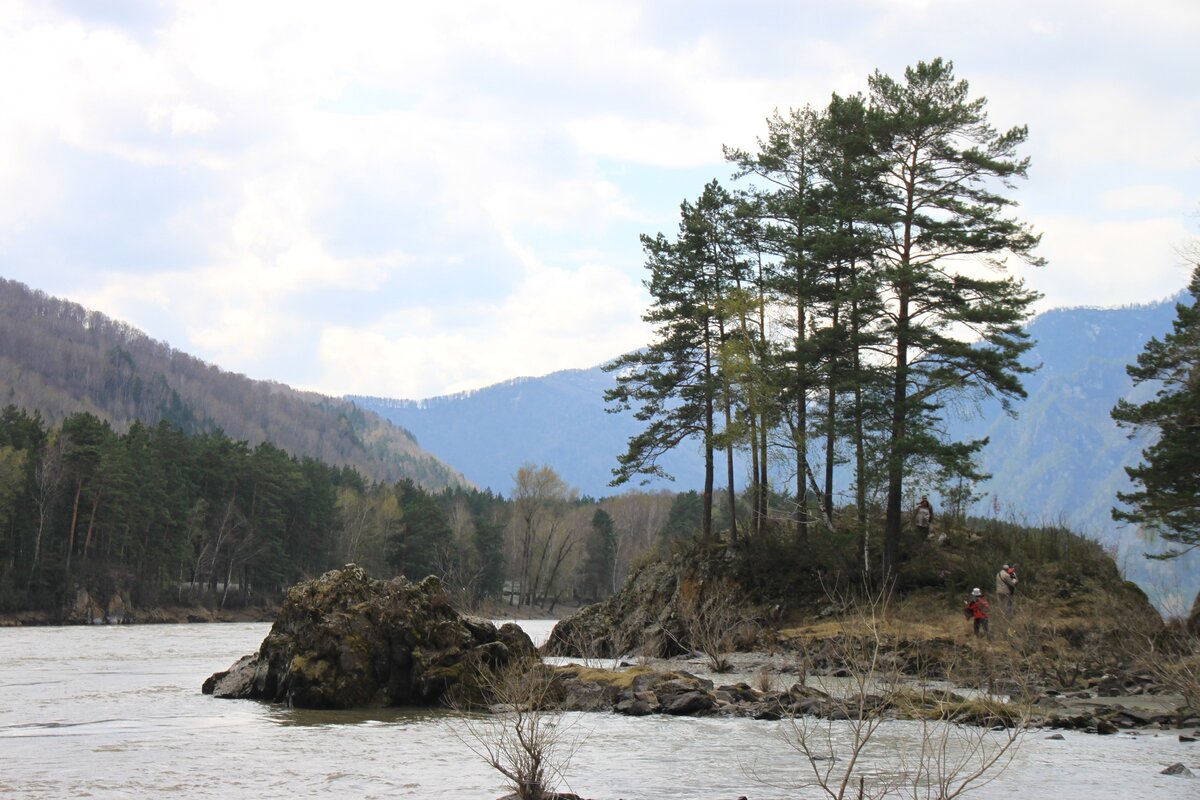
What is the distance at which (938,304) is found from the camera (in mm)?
34344

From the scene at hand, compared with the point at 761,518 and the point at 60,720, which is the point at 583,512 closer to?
the point at 761,518

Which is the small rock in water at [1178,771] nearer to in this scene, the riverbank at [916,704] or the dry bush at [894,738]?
the dry bush at [894,738]

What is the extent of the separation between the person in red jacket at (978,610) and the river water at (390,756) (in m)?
8.65

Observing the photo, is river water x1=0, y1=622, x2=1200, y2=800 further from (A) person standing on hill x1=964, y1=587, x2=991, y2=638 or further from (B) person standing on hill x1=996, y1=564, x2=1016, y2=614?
(B) person standing on hill x1=996, y1=564, x2=1016, y2=614

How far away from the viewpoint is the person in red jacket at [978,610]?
2860 centimetres

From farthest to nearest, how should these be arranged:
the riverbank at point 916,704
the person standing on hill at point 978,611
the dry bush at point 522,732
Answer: the person standing on hill at point 978,611 → the riverbank at point 916,704 → the dry bush at point 522,732

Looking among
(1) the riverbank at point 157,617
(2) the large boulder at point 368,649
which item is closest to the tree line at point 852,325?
(2) the large boulder at point 368,649

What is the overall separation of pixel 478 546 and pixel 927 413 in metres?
83.0

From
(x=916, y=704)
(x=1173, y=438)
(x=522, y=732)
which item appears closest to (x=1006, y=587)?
(x=916, y=704)

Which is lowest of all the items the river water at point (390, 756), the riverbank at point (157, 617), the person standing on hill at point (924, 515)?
the riverbank at point (157, 617)

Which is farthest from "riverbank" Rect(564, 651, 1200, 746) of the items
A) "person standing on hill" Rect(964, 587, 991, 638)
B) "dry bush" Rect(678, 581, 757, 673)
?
"dry bush" Rect(678, 581, 757, 673)

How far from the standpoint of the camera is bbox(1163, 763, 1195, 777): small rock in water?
14.7 metres

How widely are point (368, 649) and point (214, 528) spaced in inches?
2746

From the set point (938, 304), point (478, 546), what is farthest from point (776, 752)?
point (478, 546)
